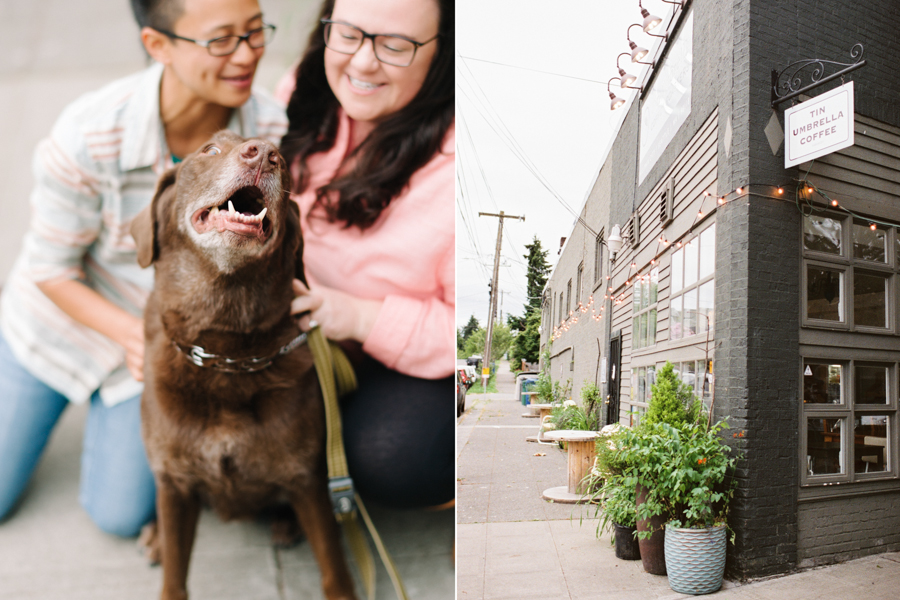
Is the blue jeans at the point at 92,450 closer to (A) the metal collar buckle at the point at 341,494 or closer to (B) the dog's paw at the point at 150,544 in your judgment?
(B) the dog's paw at the point at 150,544

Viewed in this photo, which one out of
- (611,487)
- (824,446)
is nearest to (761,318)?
(824,446)

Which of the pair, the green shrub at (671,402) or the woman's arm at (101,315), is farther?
the green shrub at (671,402)

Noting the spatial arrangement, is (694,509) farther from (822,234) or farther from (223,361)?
(223,361)

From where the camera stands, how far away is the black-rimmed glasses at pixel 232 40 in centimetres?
140

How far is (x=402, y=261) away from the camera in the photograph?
62.6 inches

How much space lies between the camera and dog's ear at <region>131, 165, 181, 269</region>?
1316 millimetres

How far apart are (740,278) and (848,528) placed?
1454 mm

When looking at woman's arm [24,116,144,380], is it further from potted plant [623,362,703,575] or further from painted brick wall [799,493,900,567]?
painted brick wall [799,493,900,567]

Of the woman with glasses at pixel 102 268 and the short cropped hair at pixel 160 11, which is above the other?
the short cropped hair at pixel 160 11

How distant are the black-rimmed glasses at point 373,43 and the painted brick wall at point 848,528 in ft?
9.13

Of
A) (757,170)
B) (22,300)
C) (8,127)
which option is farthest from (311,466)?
(757,170)

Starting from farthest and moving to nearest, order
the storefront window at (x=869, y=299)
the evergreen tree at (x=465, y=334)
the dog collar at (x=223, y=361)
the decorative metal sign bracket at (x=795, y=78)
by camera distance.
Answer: the storefront window at (x=869, y=299), the decorative metal sign bracket at (x=795, y=78), the evergreen tree at (x=465, y=334), the dog collar at (x=223, y=361)

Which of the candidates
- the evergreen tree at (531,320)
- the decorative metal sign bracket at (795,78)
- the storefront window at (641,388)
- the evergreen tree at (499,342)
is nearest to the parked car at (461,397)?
the evergreen tree at (499,342)

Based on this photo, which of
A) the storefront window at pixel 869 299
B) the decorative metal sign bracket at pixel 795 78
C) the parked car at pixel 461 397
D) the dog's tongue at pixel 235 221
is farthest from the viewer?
the storefront window at pixel 869 299
